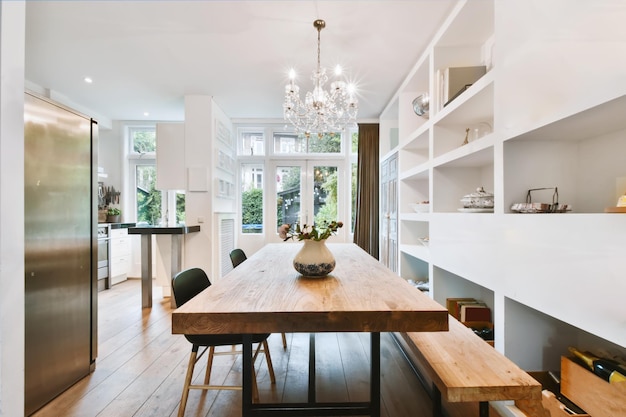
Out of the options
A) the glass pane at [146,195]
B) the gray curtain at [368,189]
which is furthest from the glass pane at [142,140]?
the gray curtain at [368,189]

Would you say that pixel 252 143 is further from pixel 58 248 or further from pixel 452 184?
pixel 58 248

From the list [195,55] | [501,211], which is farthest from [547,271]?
[195,55]

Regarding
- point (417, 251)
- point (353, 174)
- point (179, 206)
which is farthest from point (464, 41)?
point (179, 206)

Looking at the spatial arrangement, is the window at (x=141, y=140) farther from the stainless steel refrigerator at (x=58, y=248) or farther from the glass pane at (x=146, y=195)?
the stainless steel refrigerator at (x=58, y=248)

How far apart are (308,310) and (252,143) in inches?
197

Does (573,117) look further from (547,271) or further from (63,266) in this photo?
(63,266)

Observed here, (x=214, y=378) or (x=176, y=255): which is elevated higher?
(x=176, y=255)

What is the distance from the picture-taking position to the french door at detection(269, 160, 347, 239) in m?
5.50

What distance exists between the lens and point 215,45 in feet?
9.84

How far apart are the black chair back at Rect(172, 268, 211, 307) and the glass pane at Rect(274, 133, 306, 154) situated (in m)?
4.02

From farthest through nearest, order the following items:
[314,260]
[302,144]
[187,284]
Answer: [302,144], [187,284], [314,260]

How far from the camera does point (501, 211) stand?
177cm

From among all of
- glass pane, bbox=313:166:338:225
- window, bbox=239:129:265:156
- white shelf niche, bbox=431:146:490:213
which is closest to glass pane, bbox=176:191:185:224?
window, bbox=239:129:265:156

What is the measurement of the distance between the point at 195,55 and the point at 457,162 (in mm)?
2884
